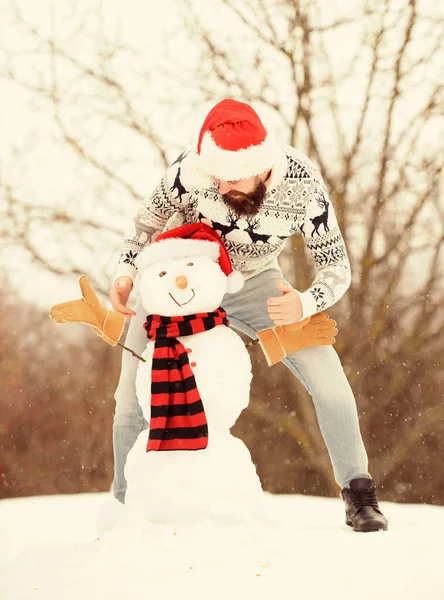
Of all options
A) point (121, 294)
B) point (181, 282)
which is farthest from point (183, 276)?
point (121, 294)

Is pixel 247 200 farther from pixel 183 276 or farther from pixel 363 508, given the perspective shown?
pixel 363 508

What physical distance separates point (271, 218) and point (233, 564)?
984 millimetres

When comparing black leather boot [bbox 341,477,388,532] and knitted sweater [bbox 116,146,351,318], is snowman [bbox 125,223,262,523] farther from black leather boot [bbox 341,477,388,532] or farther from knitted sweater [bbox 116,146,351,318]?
black leather boot [bbox 341,477,388,532]

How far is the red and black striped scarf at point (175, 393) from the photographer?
1.81m

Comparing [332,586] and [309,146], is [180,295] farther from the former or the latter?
[309,146]

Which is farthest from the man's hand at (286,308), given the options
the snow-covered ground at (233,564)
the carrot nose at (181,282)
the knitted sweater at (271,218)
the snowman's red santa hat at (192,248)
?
the snow-covered ground at (233,564)

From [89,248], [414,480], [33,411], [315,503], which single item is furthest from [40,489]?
[315,503]

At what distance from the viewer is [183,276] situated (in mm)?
1887

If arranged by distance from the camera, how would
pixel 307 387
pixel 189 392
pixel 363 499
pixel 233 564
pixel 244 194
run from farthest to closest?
pixel 307 387 < pixel 363 499 < pixel 244 194 < pixel 189 392 < pixel 233 564

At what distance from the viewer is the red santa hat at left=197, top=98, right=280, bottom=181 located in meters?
1.84

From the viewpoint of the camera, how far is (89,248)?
5.68 m

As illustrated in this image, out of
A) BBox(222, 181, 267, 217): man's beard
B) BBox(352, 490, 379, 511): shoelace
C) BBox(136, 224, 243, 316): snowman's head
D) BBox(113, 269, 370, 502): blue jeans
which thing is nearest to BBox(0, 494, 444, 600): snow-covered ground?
BBox(352, 490, 379, 511): shoelace

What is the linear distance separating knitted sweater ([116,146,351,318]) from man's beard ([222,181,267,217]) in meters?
0.05

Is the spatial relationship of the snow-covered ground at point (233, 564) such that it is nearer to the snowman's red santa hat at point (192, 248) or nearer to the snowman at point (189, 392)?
the snowman at point (189, 392)
